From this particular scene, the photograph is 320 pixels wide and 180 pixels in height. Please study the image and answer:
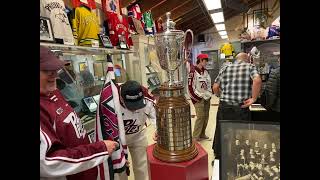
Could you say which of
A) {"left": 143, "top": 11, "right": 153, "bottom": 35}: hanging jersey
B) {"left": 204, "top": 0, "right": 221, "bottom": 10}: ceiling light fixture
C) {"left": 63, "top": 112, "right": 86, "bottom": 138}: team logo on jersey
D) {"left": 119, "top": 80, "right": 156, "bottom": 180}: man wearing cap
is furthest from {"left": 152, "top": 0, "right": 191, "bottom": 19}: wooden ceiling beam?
{"left": 63, "top": 112, "right": 86, "bottom": 138}: team logo on jersey

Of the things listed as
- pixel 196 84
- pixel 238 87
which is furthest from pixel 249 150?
pixel 196 84

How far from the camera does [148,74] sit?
17.2 ft

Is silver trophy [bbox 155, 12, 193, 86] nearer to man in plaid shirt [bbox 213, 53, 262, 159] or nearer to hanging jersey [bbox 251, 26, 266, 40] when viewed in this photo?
man in plaid shirt [bbox 213, 53, 262, 159]

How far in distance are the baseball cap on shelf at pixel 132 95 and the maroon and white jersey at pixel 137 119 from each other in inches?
8.7

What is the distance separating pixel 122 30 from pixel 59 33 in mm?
1445

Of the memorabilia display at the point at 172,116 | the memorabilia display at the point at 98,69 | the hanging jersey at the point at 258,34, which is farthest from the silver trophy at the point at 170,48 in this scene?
the hanging jersey at the point at 258,34

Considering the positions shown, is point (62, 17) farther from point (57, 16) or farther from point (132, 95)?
point (132, 95)

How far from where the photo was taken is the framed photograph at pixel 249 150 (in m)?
1.00

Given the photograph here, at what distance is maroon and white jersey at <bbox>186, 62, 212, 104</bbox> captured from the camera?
12.3 feet

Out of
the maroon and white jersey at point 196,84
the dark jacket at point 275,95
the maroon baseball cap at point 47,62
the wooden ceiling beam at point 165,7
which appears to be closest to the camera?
the maroon baseball cap at point 47,62

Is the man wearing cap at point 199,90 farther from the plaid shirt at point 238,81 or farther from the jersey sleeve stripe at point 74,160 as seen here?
the jersey sleeve stripe at point 74,160

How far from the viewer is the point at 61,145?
1034 mm
